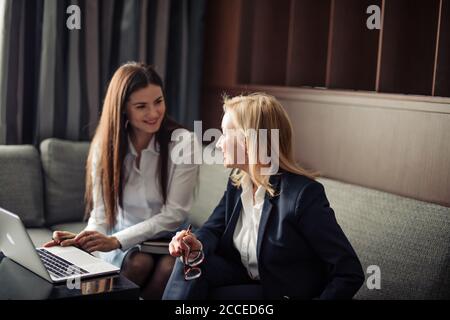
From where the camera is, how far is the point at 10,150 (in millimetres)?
2732

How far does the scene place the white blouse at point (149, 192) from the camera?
2.35 m

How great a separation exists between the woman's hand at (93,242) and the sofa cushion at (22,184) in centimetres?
74

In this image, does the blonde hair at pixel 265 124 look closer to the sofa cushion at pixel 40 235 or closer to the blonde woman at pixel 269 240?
the blonde woman at pixel 269 240

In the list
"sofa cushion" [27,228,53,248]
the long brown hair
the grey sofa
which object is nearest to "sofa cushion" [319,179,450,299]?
the grey sofa

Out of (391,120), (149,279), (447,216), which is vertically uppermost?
(391,120)

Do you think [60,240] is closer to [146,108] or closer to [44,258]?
[44,258]

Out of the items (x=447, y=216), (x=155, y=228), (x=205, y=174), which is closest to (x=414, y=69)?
(x=447, y=216)

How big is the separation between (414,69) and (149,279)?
129cm

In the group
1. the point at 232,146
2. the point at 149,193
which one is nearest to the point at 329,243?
the point at 232,146

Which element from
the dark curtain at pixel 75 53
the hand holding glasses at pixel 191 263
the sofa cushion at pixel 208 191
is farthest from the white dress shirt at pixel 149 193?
the dark curtain at pixel 75 53

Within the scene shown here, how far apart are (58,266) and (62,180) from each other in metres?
1.15

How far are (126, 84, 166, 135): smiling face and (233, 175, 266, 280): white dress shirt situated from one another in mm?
551

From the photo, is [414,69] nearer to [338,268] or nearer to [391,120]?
[391,120]

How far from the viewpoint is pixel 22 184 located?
8.87 ft
